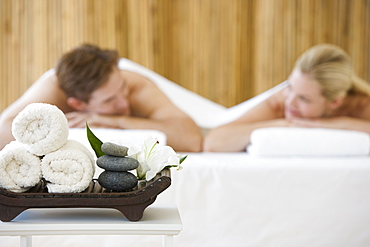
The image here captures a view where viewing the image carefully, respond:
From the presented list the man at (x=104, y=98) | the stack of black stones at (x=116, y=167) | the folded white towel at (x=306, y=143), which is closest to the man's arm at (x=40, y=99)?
the man at (x=104, y=98)

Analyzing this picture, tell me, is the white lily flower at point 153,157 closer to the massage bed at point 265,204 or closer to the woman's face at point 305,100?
the massage bed at point 265,204

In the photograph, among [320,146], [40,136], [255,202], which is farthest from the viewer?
[320,146]

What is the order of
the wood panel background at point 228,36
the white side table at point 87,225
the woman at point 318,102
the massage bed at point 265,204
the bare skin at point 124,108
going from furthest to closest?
the wood panel background at point 228,36
the woman at point 318,102
the bare skin at point 124,108
the massage bed at point 265,204
the white side table at point 87,225

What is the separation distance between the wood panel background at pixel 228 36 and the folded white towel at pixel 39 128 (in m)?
1.68

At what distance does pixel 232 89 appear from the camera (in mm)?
3021

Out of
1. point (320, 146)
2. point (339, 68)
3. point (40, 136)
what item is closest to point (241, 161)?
point (320, 146)

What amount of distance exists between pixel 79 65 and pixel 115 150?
3.68 feet

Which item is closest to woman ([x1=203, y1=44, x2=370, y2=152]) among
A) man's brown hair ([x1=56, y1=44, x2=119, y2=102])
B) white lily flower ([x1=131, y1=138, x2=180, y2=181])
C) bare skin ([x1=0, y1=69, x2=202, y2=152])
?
bare skin ([x1=0, y1=69, x2=202, y2=152])

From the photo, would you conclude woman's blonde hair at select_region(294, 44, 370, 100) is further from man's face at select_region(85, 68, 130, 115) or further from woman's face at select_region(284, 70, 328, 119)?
man's face at select_region(85, 68, 130, 115)

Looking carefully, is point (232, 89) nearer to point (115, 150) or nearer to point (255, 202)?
point (255, 202)

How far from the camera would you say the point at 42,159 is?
1.18 meters

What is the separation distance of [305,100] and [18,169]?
1.47 metres

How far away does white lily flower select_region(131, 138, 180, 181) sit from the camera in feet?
4.00

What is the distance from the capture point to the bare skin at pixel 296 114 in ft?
7.43
